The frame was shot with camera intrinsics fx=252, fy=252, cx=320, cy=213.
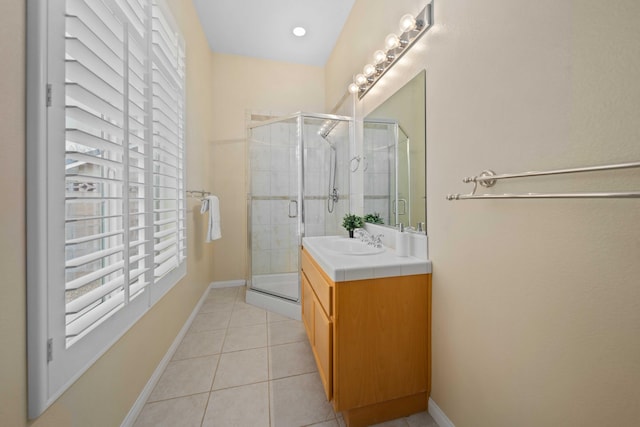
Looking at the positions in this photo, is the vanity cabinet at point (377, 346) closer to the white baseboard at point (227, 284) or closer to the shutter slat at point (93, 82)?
the shutter slat at point (93, 82)

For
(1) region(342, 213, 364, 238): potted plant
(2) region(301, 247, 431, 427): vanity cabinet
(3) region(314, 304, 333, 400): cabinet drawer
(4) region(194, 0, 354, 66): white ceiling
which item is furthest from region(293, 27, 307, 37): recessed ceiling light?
(3) region(314, 304, 333, 400): cabinet drawer

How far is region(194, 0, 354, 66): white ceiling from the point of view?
2355 millimetres

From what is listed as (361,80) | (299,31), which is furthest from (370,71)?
(299,31)

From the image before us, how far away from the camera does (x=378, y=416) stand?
1285mm

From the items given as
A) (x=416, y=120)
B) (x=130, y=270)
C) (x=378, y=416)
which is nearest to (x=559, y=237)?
(x=416, y=120)

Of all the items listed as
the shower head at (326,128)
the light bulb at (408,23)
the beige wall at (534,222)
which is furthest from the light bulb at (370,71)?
the shower head at (326,128)

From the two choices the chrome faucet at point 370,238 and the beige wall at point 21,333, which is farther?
the chrome faucet at point 370,238

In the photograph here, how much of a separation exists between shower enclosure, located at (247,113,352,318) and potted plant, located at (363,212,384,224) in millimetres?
441

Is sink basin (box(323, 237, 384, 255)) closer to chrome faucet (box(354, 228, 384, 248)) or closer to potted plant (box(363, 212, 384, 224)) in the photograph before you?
chrome faucet (box(354, 228, 384, 248))

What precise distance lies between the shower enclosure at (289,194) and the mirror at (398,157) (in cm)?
50

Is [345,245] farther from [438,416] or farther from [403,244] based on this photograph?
[438,416]

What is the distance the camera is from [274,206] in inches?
116

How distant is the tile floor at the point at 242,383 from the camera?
1312mm

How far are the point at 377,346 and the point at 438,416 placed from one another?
50 centimetres
